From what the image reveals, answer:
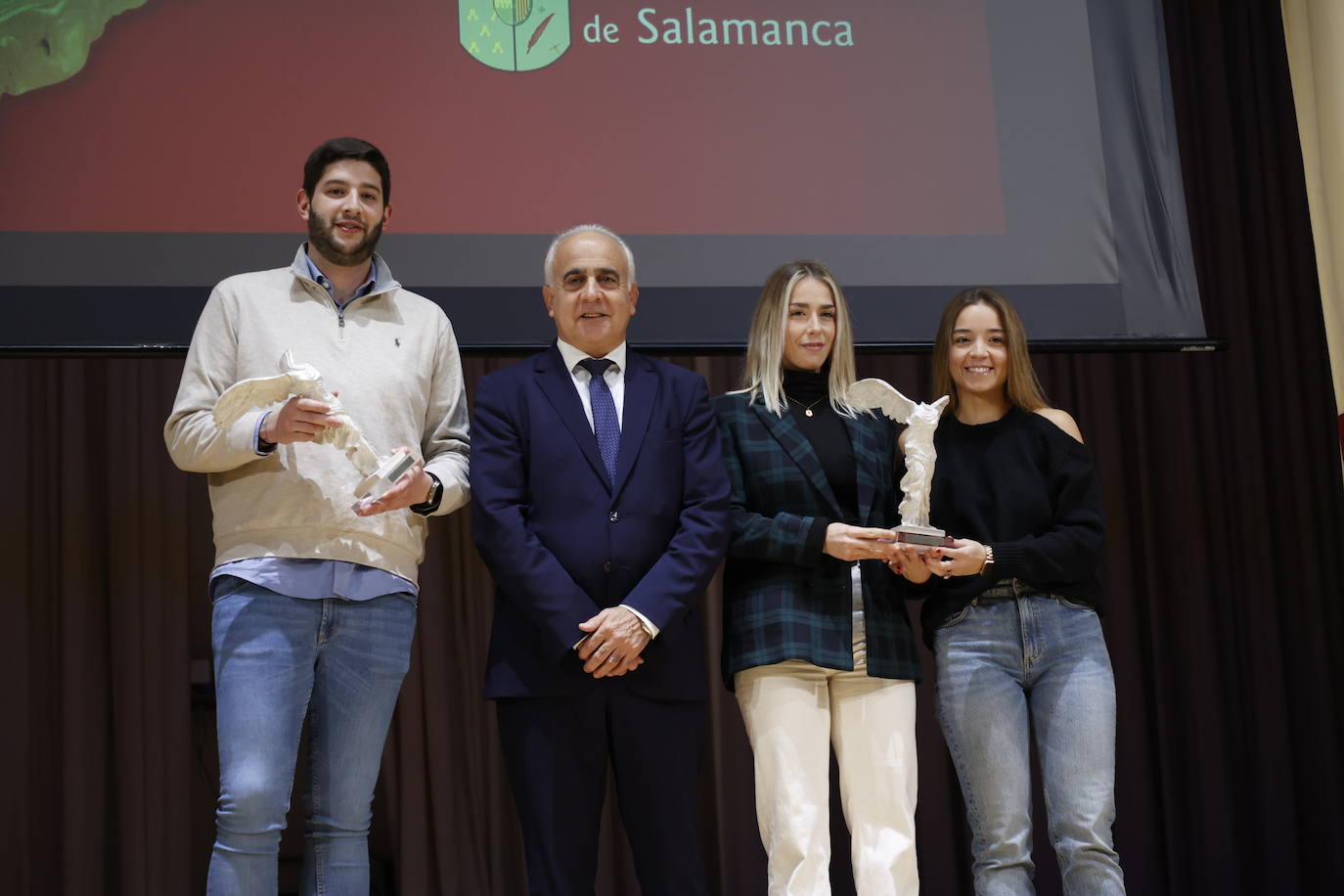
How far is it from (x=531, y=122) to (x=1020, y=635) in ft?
6.30

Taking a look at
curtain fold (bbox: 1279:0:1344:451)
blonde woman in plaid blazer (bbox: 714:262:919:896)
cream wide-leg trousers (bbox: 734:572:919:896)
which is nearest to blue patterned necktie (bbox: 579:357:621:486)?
blonde woman in plaid blazer (bbox: 714:262:919:896)

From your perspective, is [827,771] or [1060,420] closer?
[827,771]

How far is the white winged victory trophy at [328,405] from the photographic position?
7.46 ft

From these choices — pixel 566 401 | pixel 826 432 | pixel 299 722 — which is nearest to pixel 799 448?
pixel 826 432

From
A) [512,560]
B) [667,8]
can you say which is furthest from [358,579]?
[667,8]

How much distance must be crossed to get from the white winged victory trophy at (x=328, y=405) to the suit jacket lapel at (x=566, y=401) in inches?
13.5

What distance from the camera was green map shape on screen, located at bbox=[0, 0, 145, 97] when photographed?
10.9 ft

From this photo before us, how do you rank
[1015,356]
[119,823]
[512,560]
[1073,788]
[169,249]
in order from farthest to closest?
[119,823] → [169,249] → [1015,356] → [1073,788] → [512,560]

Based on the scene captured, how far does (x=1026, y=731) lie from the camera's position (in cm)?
263

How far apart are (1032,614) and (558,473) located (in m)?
1.03

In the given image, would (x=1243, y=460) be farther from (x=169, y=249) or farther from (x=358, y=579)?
(x=169, y=249)

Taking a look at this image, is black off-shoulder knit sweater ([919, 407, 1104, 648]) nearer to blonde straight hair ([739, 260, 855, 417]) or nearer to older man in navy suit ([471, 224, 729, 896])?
blonde straight hair ([739, 260, 855, 417])

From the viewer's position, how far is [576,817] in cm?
231

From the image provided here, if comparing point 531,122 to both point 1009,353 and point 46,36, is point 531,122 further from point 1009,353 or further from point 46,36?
point 1009,353
